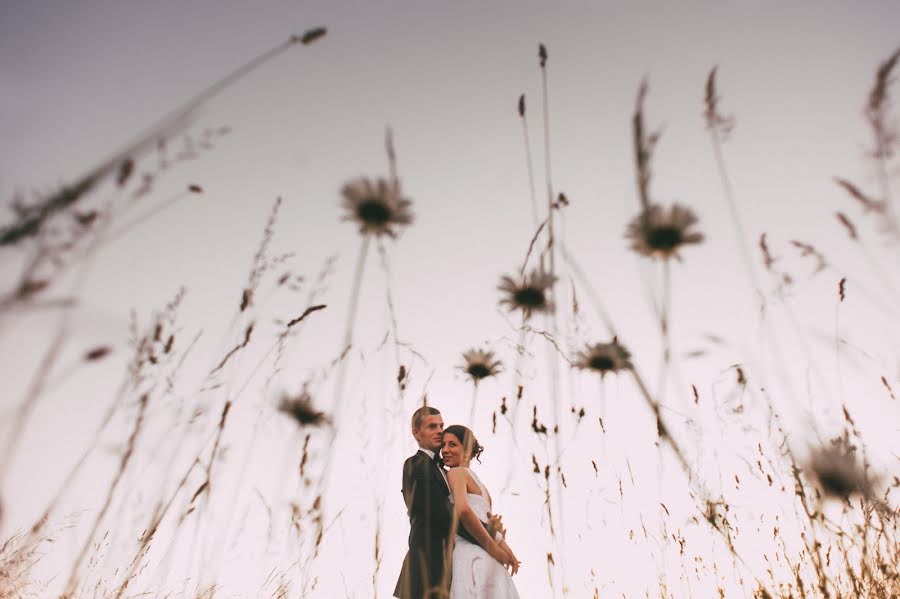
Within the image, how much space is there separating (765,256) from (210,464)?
1.50 meters

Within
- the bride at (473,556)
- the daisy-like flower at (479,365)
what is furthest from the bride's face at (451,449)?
the daisy-like flower at (479,365)

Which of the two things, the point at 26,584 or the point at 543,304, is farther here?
the point at 26,584

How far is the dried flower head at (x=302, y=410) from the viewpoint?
60.1 inches

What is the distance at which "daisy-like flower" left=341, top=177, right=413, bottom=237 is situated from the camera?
1348 millimetres

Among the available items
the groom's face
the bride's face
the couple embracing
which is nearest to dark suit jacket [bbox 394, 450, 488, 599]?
the couple embracing

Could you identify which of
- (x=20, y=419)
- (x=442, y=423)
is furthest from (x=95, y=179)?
(x=442, y=423)

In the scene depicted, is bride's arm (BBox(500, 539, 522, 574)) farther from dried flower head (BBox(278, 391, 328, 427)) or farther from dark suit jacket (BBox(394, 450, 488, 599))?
dried flower head (BBox(278, 391, 328, 427))

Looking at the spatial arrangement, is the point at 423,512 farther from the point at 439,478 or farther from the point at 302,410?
the point at 302,410

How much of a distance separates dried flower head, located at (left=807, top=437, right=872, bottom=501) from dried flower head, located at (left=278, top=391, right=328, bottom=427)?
53.2 inches

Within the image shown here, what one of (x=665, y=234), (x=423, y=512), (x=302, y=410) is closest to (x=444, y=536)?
(x=423, y=512)

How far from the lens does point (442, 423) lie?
3.08 meters

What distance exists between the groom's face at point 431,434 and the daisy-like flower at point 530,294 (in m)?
1.49

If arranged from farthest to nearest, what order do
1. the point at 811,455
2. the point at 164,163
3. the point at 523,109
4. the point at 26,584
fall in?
the point at 26,584 → the point at 811,455 → the point at 523,109 → the point at 164,163

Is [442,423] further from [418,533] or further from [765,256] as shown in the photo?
[765,256]
